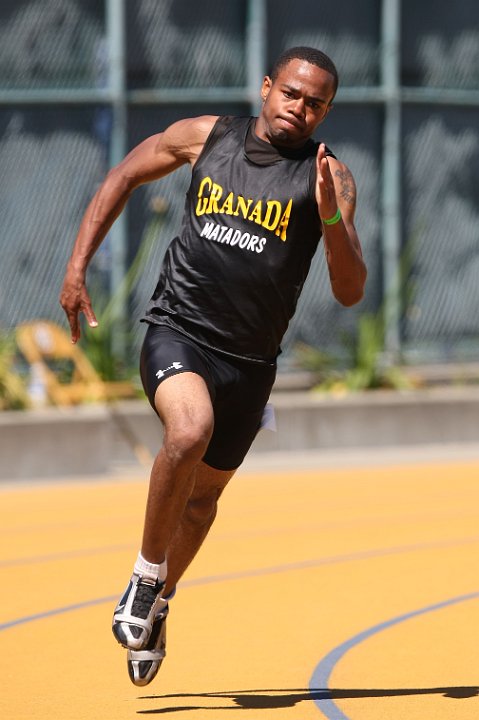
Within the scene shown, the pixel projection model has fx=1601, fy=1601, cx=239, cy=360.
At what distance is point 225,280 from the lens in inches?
247

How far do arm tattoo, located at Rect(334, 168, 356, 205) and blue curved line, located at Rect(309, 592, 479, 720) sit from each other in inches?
75.8

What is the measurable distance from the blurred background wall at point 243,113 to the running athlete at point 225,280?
10.7m

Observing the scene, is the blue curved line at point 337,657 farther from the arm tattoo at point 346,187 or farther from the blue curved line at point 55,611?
the arm tattoo at point 346,187

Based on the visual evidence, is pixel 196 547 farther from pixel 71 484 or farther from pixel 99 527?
pixel 71 484

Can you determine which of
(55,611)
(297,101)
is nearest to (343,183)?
(297,101)

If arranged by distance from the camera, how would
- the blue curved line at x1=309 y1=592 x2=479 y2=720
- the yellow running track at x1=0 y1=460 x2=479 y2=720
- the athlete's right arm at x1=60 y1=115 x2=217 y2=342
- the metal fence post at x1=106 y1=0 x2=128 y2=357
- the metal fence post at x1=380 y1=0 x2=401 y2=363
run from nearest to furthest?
the blue curved line at x1=309 y1=592 x2=479 y2=720 → the yellow running track at x1=0 y1=460 x2=479 y2=720 → the athlete's right arm at x1=60 y1=115 x2=217 y2=342 → the metal fence post at x1=106 y1=0 x2=128 y2=357 → the metal fence post at x1=380 y1=0 x2=401 y2=363

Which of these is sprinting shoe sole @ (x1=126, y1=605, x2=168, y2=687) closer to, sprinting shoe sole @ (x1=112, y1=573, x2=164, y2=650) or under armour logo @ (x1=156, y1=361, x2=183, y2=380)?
sprinting shoe sole @ (x1=112, y1=573, x2=164, y2=650)

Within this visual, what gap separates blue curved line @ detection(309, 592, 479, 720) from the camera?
19.8ft

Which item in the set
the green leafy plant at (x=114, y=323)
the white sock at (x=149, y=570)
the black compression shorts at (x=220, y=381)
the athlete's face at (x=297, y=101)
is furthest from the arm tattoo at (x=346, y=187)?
the green leafy plant at (x=114, y=323)

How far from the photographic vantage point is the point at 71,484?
1418 centimetres

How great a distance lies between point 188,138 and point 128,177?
30 centimetres

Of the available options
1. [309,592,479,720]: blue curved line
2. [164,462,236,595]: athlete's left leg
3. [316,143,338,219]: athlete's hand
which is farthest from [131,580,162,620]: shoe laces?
[316,143,338,219]: athlete's hand

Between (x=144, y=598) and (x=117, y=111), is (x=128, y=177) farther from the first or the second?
(x=117, y=111)

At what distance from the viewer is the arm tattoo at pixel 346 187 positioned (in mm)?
6172
